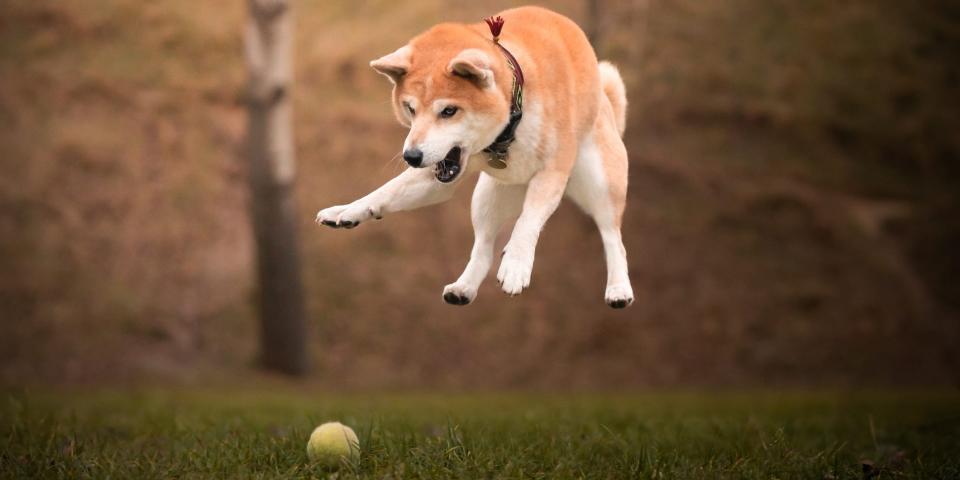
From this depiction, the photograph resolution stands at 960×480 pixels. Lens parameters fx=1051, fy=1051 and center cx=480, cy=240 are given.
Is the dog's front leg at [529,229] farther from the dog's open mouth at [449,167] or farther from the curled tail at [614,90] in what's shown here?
the curled tail at [614,90]

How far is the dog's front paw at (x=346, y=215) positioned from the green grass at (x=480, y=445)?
96 centimetres

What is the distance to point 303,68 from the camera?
15.6 m

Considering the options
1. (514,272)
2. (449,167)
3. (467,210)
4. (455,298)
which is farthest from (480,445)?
(467,210)

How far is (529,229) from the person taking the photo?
4.00m

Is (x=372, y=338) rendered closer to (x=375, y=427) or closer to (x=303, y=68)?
(x=303, y=68)

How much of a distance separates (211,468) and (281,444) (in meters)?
0.40

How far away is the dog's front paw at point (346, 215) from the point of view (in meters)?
4.05

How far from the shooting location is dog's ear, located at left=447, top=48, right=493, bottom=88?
12.1 ft

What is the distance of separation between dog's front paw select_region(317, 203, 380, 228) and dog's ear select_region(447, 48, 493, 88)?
69 cm

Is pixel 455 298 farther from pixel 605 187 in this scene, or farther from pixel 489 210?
pixel 605 187

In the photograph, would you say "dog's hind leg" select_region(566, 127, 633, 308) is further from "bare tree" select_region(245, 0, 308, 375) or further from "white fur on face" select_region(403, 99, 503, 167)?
"bare tree" select_region(245, 0, 308, 375)

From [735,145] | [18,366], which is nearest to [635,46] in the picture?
[735,145]

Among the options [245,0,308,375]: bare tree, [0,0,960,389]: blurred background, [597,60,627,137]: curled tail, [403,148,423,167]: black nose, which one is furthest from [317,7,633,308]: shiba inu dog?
[0,0,960,389]: blurred background

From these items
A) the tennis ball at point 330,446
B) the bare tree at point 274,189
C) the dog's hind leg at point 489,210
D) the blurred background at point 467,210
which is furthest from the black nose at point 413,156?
the blurred background at point 467,210
